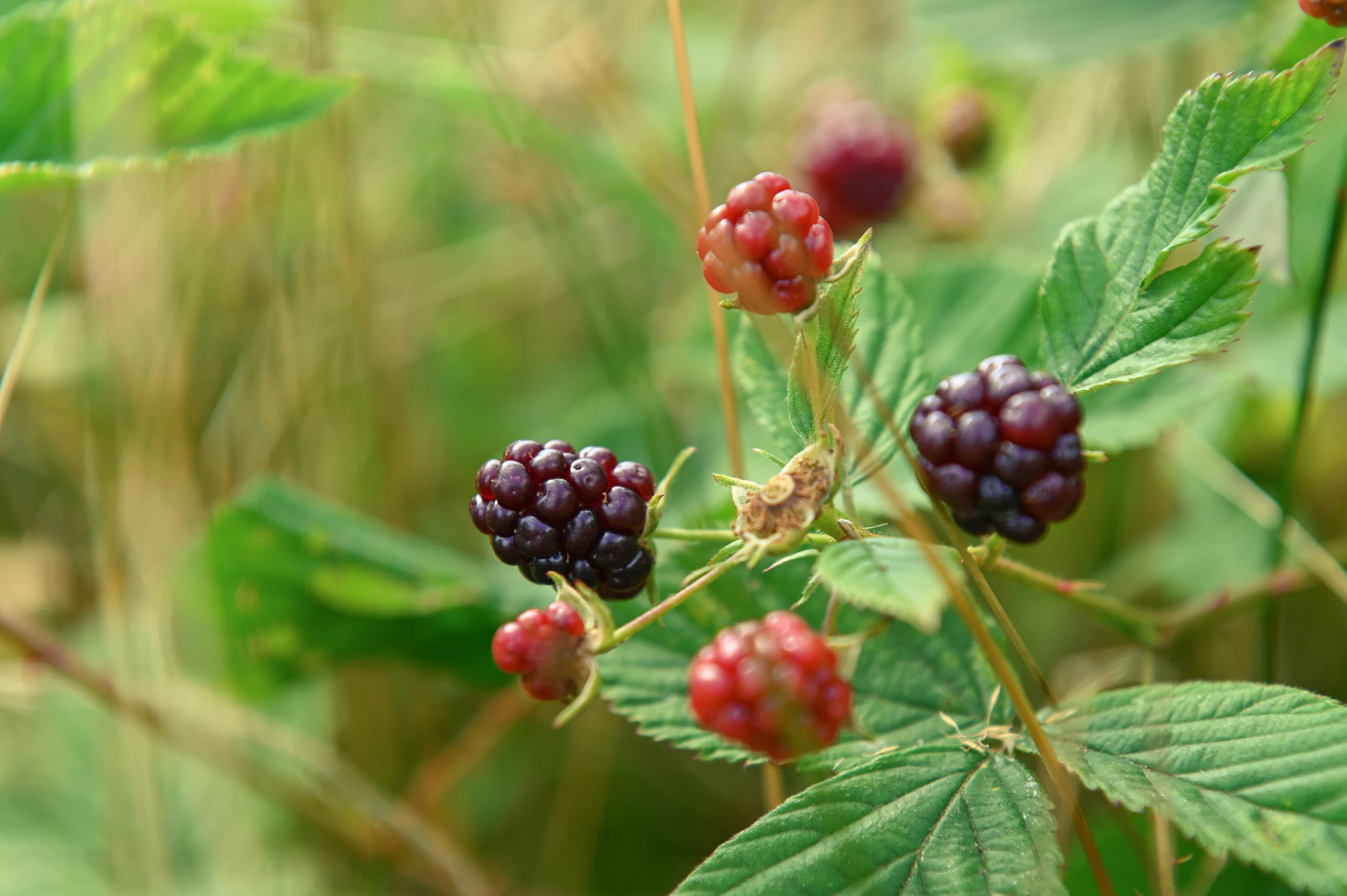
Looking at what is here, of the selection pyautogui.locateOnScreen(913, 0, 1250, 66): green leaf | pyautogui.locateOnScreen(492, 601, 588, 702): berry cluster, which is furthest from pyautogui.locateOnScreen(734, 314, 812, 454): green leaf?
pyautogui.locateOnScreen(913, 0, 1250, 66): green leaf

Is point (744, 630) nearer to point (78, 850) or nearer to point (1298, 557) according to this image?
point (1298, 557)

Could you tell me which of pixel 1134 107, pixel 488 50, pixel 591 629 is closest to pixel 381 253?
pixel 488 50

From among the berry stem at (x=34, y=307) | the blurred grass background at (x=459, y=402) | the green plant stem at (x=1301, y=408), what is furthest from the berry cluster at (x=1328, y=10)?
the berry stem at (x=34, y=307)

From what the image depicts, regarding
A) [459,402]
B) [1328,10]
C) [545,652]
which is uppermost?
[1328,10]

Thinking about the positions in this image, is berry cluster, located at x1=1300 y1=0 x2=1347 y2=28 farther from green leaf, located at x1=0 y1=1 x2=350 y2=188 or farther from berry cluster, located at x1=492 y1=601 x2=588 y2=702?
green leaf, located at x1=0 y1=1 x2=350 y2=188

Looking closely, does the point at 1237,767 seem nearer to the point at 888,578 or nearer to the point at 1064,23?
the point at 888,578

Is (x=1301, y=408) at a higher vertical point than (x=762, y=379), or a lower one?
lower

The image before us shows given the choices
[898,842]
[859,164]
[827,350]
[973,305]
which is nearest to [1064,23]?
[859,164]
